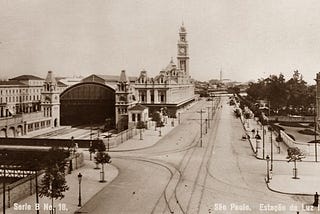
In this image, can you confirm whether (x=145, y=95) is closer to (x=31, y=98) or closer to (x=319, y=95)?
(x=31, y=98)

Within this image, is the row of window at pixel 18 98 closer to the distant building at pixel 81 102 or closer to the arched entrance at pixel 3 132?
the distant building at pixel 81 102

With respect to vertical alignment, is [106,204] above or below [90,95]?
below

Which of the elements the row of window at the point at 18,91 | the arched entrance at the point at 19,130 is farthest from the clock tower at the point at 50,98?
the row of window at the point at 18,91

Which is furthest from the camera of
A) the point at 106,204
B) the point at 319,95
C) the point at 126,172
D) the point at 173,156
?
the point at 319,95

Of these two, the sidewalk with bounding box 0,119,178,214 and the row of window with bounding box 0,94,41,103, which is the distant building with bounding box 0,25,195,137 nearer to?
the row of window with bounding box 0,94,41,103

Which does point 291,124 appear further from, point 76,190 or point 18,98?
point 18,98

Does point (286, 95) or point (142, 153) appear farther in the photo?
point (286, 95)

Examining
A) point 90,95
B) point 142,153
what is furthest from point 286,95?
point 142,153

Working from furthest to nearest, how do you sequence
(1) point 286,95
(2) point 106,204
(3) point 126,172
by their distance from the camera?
(1) point 286,95
(3) point 126,172
(2) point 106,204
